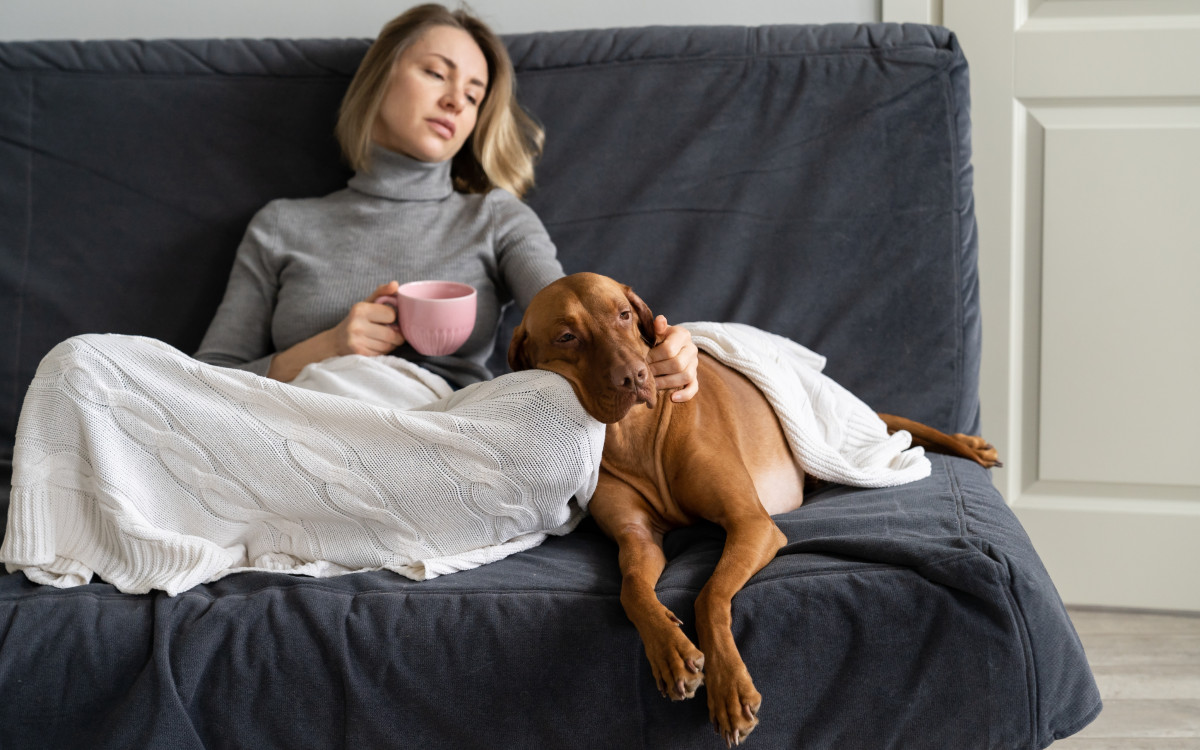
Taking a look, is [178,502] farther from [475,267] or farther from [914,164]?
[914,164]

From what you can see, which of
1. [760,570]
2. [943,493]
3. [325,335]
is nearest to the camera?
[760,570]

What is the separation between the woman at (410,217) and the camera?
1.68 meters

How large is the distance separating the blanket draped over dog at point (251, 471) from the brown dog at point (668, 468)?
0.25 ft

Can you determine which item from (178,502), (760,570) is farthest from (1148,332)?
(178,502)

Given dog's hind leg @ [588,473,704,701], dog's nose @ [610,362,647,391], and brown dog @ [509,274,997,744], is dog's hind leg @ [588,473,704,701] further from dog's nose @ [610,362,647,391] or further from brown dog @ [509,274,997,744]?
dog's nose @ [610,362,647,391]

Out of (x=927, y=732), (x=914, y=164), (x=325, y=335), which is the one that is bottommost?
(x=927, y=732)

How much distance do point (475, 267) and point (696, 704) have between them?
3.23 feet

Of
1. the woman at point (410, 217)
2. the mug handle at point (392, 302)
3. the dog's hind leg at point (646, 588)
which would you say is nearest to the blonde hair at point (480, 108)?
the woman at point (410, 217)

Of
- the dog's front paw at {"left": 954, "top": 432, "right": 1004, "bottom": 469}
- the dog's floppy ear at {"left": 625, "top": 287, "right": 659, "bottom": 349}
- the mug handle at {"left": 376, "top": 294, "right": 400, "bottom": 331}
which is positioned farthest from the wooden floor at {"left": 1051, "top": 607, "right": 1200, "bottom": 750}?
the mug handle at {"left": 376, "top": 294, "right": 400, "bottom": 331}

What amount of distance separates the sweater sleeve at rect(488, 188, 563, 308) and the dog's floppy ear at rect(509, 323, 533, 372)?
0.35 meters

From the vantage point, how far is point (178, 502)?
3.87ft

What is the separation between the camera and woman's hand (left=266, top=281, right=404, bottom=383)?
1.46 metres

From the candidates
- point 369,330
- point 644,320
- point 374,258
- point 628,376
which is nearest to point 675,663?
point 628,376

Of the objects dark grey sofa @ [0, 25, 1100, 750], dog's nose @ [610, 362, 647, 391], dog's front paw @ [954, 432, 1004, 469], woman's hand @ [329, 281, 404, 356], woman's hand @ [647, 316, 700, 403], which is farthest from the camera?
dog's front paw @ [954, 432, 1004, 469]
